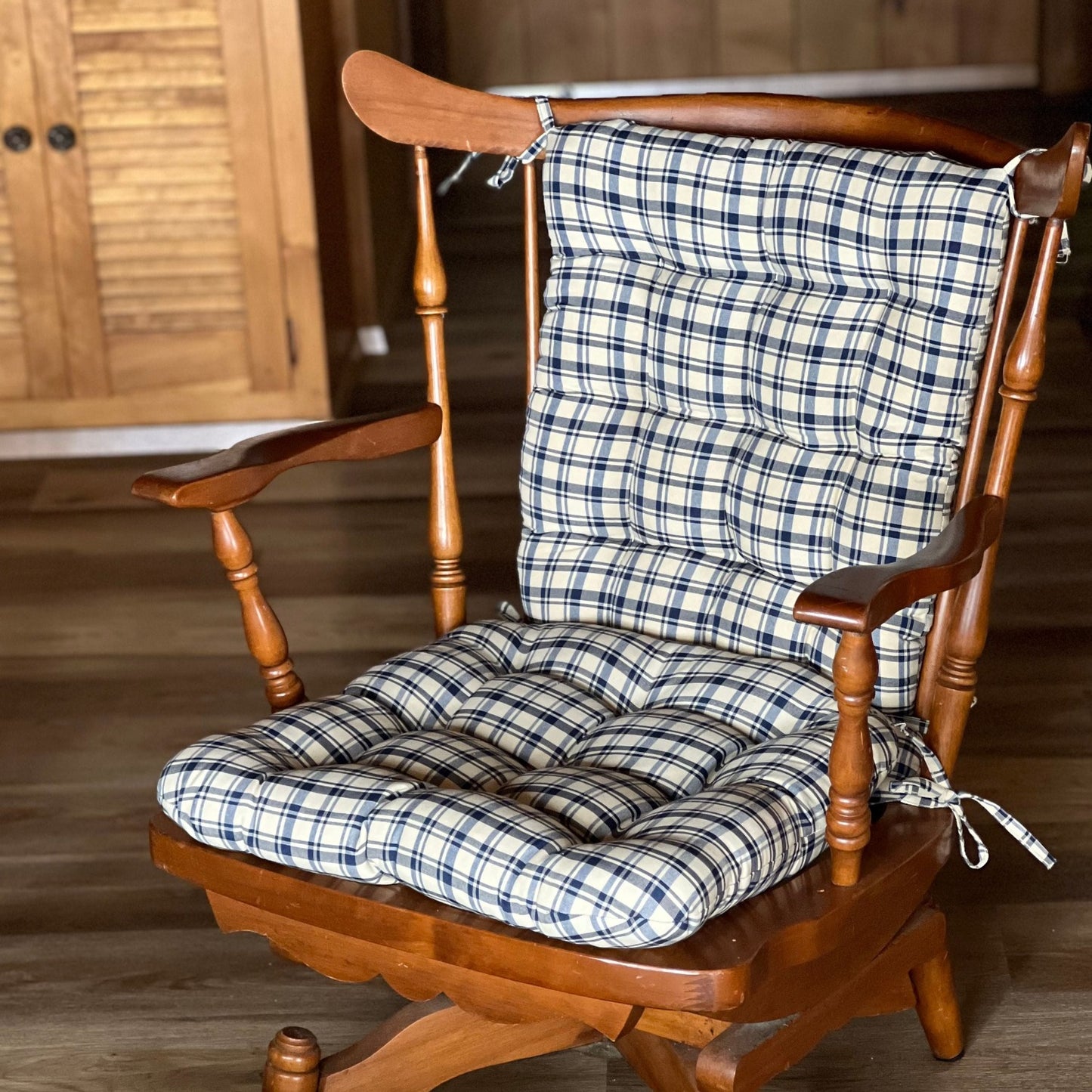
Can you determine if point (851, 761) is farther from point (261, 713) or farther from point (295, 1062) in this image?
point (261, 713)

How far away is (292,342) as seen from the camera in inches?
132

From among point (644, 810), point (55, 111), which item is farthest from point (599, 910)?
point (55, 111)

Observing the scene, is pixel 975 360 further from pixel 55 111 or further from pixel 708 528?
pixel 55 111

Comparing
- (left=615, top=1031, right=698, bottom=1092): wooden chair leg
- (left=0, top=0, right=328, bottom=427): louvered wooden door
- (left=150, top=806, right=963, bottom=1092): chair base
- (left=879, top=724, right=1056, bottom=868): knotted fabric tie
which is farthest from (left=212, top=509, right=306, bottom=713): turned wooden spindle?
(left=0, top=0, right=328, bottom=427): louvered wooden door

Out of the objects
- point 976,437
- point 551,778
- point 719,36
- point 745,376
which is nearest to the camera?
point 551,778

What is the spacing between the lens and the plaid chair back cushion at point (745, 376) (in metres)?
1.46

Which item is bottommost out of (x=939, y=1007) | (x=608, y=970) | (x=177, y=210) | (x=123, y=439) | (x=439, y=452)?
(x=939, y=1007)

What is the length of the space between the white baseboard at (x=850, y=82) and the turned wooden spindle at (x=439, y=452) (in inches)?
195

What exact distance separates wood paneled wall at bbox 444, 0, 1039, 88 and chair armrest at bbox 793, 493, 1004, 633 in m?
5.35

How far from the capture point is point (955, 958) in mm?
1744

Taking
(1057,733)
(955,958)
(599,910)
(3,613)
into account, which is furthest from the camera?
(3,613)

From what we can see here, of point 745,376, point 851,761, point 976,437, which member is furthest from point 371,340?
point 851,761

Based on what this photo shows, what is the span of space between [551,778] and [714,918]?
21 centimetres

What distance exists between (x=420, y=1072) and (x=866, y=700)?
56 centimetres
